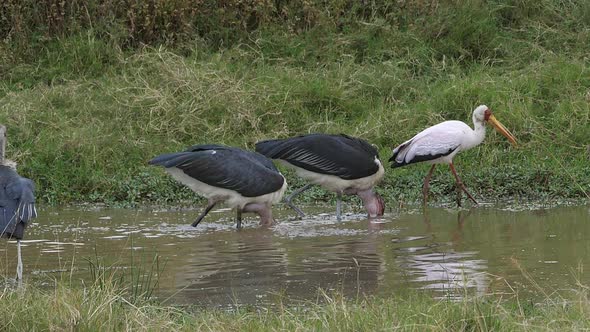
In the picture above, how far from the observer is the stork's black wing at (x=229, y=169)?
26.4ft

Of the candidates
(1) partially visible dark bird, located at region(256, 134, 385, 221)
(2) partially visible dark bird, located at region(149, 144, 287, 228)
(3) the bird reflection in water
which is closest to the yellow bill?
(1) partially visible dark bird, located at region(256, 134, 385, 221)

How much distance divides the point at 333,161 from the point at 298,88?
213 cm

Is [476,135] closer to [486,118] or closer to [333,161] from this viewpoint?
[486,118]

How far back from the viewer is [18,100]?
10.6 m

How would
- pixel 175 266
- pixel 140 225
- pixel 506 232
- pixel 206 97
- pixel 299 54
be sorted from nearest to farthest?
pixel 175 266, pixel 506 232, pixel 140 225, pixel 206 97, pixel 299 54

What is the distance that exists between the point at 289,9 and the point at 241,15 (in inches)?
19.5

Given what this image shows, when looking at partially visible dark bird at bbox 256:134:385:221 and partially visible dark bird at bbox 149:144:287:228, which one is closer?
partially visible dark bird at bbox 149:144:287:228

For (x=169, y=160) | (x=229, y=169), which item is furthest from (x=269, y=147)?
(x=169, y=160)

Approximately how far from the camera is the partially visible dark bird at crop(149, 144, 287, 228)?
→ 318 inches

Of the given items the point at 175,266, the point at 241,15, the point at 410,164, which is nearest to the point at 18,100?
the point at 241,15

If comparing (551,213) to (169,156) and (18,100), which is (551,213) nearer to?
(169,156)

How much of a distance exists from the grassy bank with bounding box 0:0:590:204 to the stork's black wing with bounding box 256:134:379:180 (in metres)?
0.66

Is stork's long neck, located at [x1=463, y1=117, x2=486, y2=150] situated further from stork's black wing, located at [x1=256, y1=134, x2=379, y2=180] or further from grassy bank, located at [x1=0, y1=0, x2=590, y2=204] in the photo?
stork's black wing, located at [x1=256, y1=134, x2=379, y2=180]

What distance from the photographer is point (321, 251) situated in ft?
23.2
